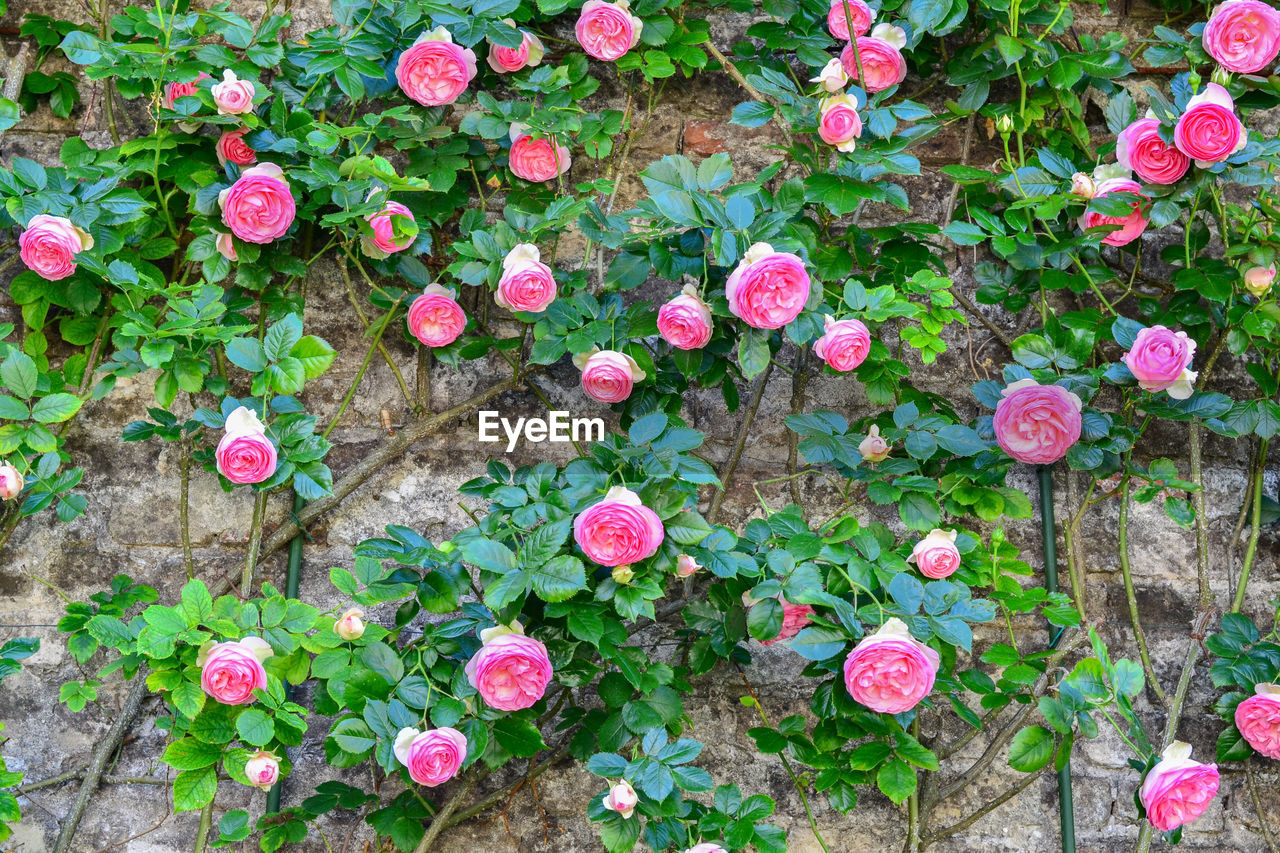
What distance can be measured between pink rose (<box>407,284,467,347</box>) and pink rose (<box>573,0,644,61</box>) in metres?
0.56

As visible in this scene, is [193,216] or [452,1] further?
[193,216]

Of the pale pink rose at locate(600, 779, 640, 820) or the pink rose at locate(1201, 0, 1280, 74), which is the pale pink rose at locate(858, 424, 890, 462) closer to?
the pale pink rose at locate(600, 779, 640, 820)

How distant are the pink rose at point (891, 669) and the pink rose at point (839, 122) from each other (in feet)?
2.83

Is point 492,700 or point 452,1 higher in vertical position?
point 452,1

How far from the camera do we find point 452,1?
187 centimetres

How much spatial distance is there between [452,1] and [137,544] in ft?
3.95

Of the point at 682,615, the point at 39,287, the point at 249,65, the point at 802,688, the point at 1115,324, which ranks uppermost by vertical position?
the point at 249,65

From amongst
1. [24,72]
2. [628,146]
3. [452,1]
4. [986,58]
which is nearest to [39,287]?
[24,72]

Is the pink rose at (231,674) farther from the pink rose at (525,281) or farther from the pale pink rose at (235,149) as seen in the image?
the pale pink rose at (235,149)

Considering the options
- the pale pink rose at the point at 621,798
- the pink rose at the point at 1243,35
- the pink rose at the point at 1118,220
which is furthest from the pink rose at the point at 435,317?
the pink rose at the point at 1243,35

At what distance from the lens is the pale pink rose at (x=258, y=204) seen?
1812mm

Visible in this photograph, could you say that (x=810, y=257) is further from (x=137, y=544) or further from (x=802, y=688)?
(x=137, y=544)

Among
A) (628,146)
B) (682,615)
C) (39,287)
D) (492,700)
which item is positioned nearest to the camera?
(492,700)

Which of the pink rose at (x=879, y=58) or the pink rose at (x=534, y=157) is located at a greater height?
the pink rose at (x=879, y=58)
